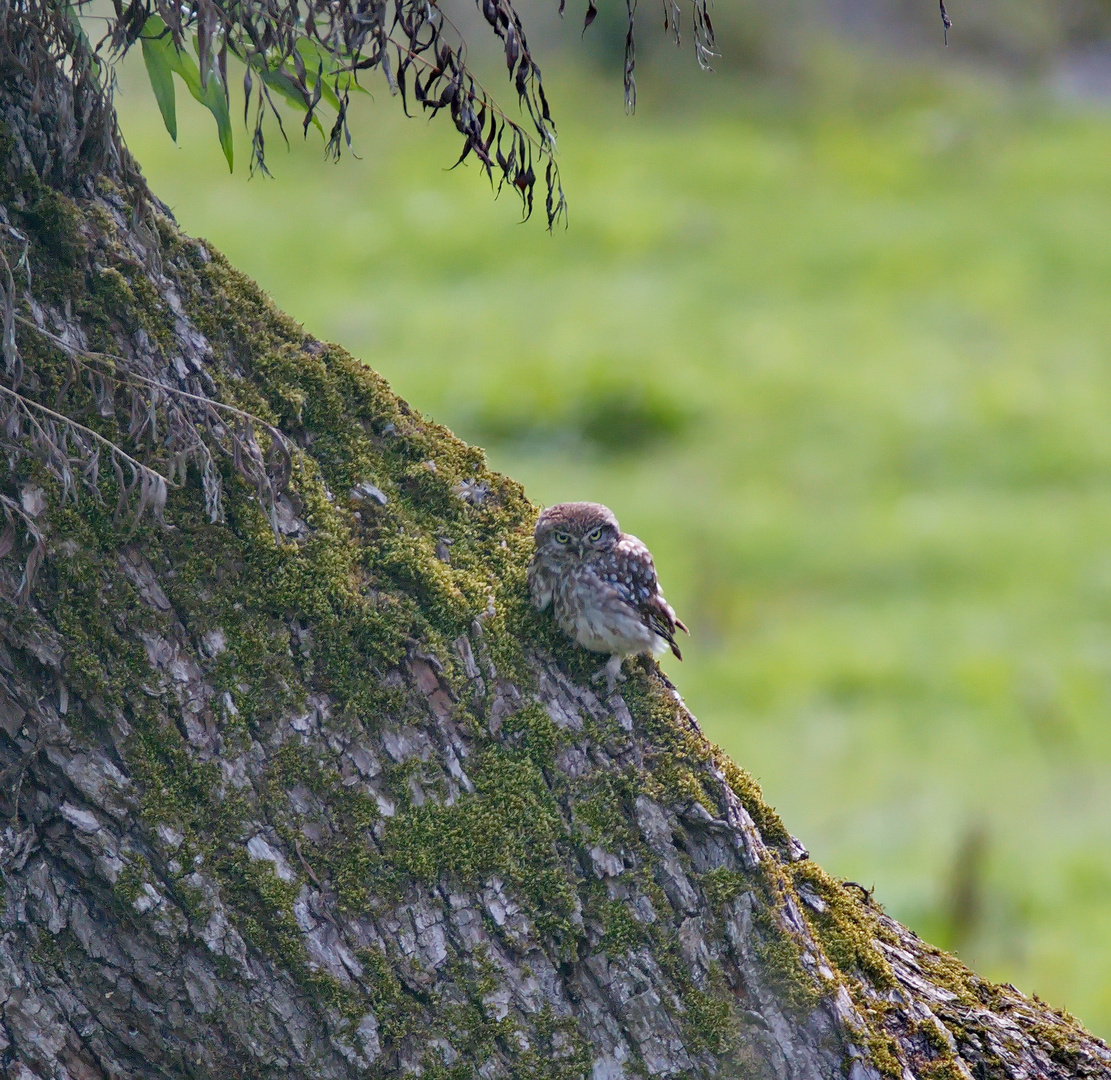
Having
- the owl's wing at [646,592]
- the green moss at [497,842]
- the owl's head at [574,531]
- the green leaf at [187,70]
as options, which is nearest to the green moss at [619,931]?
the green moss at [497,842]

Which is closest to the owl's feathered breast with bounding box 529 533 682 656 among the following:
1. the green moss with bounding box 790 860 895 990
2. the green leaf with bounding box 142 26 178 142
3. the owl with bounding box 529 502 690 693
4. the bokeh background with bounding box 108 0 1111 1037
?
the owl with bounding box 529 502 690 693

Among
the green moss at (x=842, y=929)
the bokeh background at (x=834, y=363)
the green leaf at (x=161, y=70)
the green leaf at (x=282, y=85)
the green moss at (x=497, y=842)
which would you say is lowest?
the green moss at (x=497, y=842)

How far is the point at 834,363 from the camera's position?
20.7 meters

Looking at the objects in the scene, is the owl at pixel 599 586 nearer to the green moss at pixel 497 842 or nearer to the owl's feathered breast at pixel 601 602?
the owl's feathered breast at pixel 601 602

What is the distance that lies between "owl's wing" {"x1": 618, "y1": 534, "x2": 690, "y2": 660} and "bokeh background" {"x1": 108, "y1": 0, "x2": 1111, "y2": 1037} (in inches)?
270

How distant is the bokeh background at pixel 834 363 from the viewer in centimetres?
1316

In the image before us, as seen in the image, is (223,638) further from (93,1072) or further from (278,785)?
(93,1072)

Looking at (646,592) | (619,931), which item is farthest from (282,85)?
(619,931)

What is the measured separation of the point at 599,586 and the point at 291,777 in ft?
3.85

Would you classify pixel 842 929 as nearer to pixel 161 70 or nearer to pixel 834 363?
pixel 161 70

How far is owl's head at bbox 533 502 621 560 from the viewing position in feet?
14.9

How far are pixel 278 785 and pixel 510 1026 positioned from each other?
1.03 metres

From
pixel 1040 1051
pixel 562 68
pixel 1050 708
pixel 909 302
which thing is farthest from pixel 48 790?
pixel 562 68

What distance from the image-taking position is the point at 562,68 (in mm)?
28062
